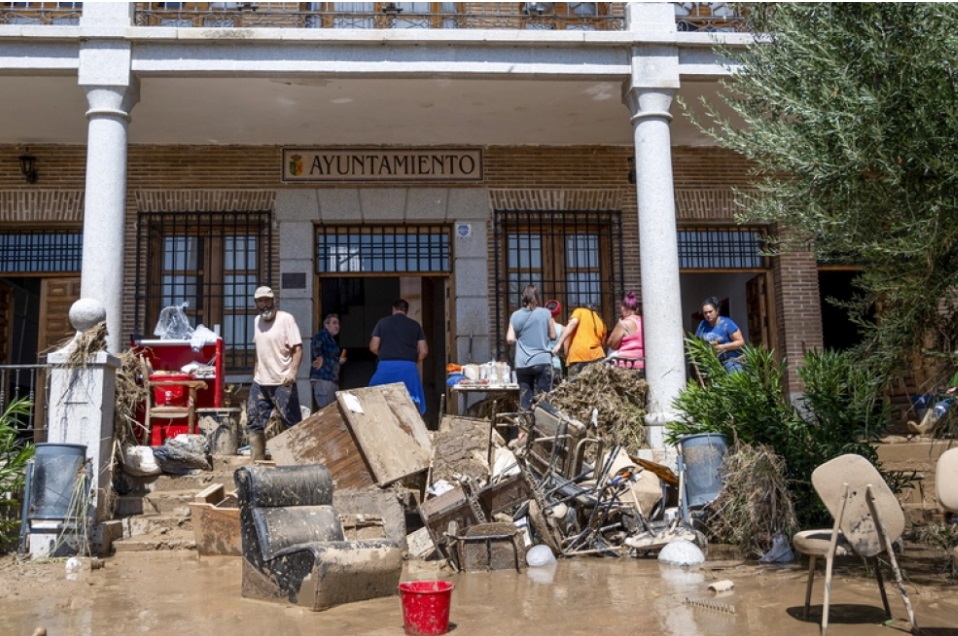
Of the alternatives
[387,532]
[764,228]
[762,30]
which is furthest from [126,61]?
[764,228]

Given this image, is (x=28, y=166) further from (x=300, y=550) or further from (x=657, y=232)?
(x=300, y=550)

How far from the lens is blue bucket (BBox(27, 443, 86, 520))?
271 inches

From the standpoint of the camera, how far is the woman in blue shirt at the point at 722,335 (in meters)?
9.19

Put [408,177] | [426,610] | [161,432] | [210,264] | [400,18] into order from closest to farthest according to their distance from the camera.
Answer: [426,610] → [161,432] → [400,18] → [210,264] → [408,177]

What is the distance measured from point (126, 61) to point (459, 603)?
6612 mm

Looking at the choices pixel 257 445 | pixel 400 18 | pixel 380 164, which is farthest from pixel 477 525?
pixel 380 164

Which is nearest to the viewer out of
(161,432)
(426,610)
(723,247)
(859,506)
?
(426,610)

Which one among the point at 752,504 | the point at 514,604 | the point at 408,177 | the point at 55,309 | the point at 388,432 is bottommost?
the point at 514,604

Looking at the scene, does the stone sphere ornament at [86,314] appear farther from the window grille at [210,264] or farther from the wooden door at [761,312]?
the wooden door at [761,312]

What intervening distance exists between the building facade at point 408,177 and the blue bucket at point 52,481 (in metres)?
3.88

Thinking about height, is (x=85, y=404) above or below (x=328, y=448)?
above

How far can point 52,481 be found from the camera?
6926 millimetres

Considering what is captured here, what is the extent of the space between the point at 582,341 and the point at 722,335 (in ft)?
4.79

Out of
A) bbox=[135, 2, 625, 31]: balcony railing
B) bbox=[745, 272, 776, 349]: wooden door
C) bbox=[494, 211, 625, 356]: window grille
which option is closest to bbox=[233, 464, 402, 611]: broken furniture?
bbox=[135, 2, 625, 31]: balcony railing
